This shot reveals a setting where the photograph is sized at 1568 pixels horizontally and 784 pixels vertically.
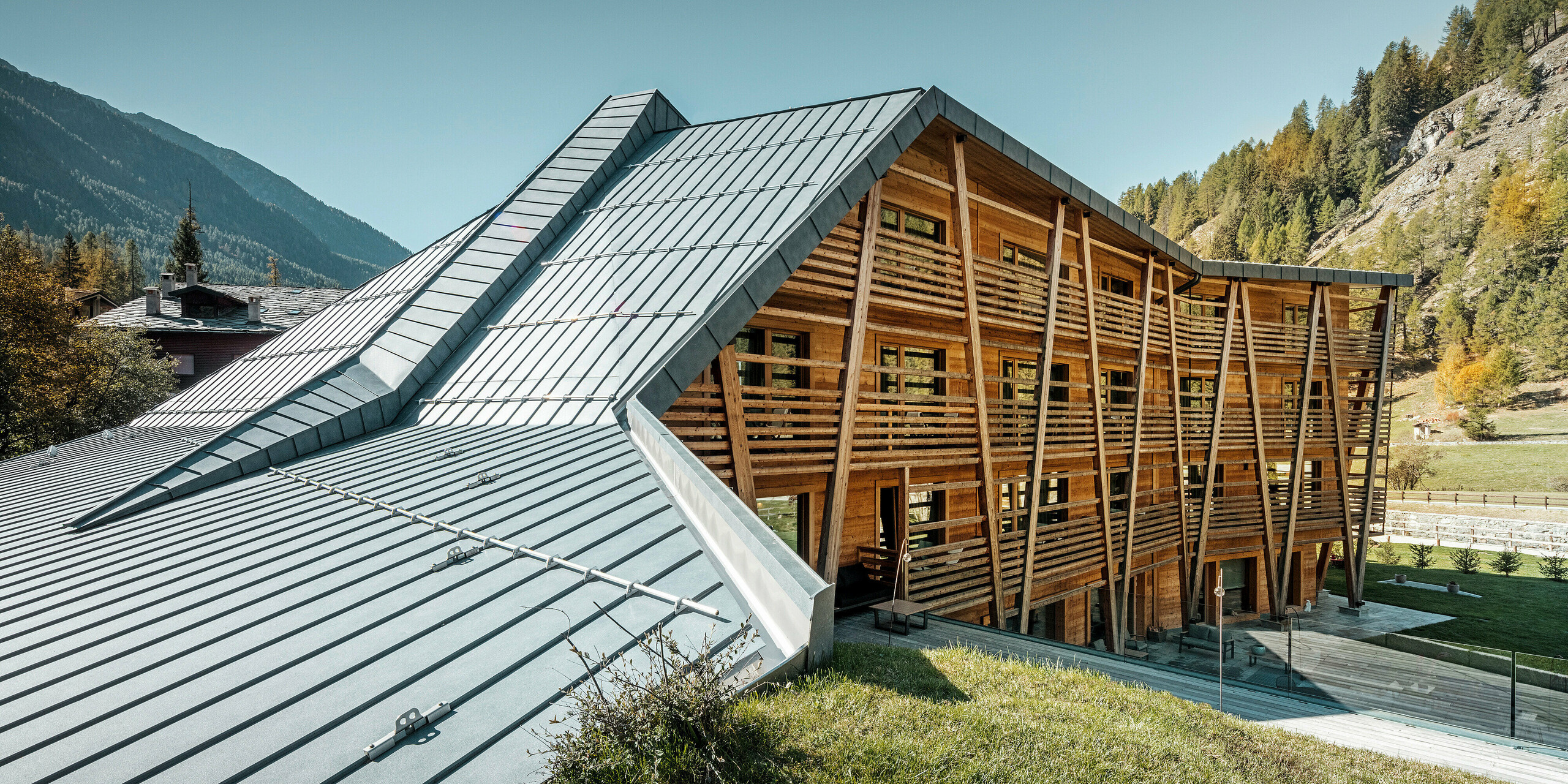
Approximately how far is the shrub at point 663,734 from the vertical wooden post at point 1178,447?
17.7m

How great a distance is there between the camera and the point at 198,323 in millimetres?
39156

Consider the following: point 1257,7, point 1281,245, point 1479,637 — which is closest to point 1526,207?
point 1281,245

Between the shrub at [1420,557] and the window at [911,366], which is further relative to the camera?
the shrub at [1420,557]

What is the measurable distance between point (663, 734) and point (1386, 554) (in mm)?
40201

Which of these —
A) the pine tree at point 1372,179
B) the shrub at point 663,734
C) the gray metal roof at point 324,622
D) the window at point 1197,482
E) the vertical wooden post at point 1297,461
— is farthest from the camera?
the pine tree at point 1372,179

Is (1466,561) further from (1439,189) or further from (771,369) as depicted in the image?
(1439,189)

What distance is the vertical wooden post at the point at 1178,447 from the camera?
18.6m

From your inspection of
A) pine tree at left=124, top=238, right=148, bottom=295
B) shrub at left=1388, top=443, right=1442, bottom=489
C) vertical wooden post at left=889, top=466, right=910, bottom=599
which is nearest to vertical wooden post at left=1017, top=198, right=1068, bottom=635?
vertical wooden post at left=889, top=466, right=910, bottom=599

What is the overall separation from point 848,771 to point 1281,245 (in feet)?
399

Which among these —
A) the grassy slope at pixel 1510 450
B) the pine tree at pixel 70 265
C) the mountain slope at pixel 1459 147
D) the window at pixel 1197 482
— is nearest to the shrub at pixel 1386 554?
the window at pixel 1197 482

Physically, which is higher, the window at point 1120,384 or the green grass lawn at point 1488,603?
the window at point 1120,384

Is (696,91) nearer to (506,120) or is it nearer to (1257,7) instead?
(506,120)

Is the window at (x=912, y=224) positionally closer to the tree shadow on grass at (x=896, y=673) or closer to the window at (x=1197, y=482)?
the tree shadow on grass at (x=896, y=673)

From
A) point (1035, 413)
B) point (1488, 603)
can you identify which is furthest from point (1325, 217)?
point (1035, 413)
